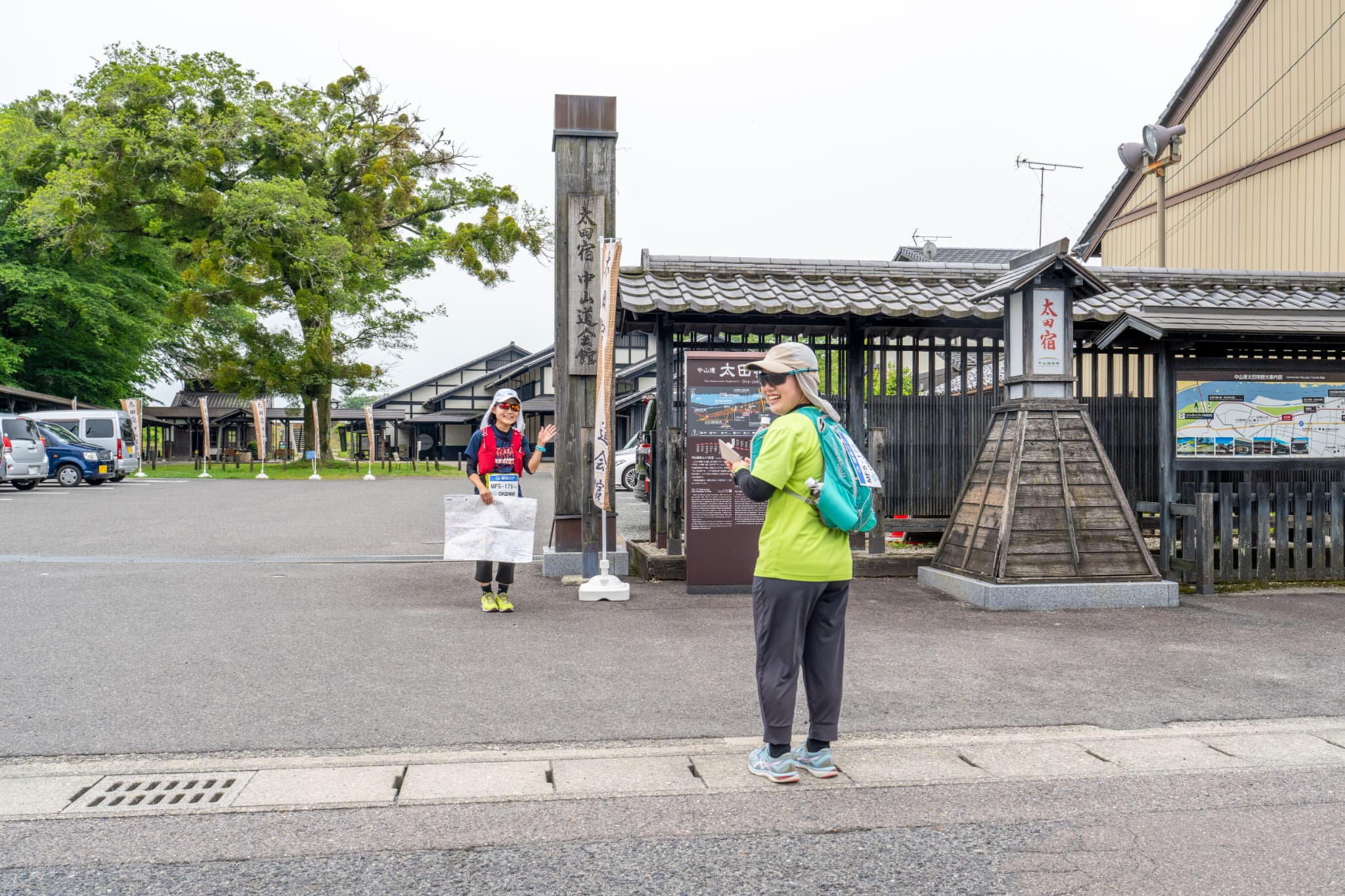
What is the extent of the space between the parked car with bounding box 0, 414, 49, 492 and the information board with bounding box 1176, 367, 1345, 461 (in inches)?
925

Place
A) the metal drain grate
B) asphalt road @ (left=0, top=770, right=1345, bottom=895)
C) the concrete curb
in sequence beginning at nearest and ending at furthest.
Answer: asphalt road @ (left=0, top=770, right=1345, bottom=895), the metal drain grate, the concrete curb

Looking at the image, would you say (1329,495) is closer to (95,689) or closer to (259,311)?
(95,689)

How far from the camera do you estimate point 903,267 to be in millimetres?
10289

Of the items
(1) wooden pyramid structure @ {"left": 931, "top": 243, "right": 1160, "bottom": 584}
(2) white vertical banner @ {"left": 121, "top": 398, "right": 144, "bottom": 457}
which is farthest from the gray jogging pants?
(2) white vertical banner @ {"left": 121, "top": 398, "right": 144, "bottom": 457}

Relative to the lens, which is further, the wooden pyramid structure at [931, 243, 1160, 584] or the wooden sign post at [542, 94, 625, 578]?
the wooden sign post at [542, 94, 625, 578]

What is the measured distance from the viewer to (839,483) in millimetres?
3875

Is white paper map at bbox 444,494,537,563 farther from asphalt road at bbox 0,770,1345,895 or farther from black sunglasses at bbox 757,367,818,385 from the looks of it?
asphalt road at bbox 0,770,1345,895

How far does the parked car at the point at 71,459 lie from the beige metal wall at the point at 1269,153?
25983 mm

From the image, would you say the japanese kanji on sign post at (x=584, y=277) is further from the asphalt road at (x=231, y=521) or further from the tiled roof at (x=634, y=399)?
the tiled roof at (x=634, y=399)

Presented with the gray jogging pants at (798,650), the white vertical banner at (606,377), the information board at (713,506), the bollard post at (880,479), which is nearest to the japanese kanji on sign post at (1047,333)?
the bollard post at (880,479)

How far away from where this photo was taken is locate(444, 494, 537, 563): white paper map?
734 centimetres

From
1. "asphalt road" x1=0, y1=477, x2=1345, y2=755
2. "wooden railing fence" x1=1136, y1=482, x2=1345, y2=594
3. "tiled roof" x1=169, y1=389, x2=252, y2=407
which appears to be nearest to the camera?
"asphalt road" x1=0, y1=477, x2=1345, y2=755

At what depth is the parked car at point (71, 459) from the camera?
958 inches

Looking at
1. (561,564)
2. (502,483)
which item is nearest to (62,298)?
(561,564)
